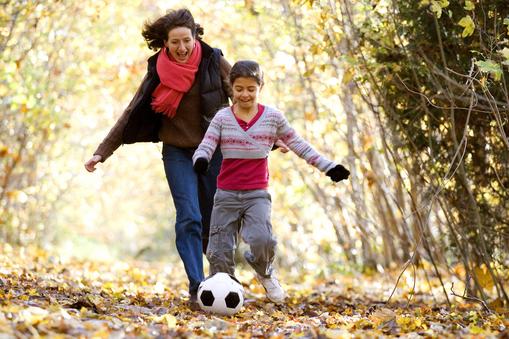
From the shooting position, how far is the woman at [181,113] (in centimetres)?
540

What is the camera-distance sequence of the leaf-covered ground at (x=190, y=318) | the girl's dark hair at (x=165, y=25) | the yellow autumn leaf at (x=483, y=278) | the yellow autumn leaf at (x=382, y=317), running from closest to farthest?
the leaf-covered ground at (x=190, y=318), the yellow autumn leaf at (x=382, y=317), the girl's dark hair at (x=165, y=25), the yellow autumn leaf at (x=483, y=278)

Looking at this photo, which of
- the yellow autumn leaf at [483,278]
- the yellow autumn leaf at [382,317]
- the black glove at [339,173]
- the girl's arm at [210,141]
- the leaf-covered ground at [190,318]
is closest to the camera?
the leaf-covered ground at [190,318]

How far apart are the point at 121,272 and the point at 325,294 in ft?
11.5

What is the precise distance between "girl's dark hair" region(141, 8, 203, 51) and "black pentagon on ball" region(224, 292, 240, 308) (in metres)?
1.91

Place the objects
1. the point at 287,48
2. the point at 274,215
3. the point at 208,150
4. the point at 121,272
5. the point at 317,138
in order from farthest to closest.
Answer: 1. the point at 274,215
2. the point at 317,138
3. the point at 121,272
4. the point at 287,48
5. the point at 208,150

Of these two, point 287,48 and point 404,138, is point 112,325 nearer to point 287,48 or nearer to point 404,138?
point 404,138

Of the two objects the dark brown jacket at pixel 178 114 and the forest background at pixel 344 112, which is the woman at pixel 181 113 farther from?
the forest background at pixel 344 112

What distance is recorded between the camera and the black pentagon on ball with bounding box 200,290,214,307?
485cm

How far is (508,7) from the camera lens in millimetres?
5199

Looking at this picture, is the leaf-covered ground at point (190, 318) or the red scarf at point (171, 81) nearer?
the leaf-covered ground at point (190, 318)

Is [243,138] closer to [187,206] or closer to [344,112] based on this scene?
[187,206]

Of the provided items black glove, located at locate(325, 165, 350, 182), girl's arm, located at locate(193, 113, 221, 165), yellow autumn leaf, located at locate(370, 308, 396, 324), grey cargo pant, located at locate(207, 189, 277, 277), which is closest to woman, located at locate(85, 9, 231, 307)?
grey cargo pant, located at locate(207, 189, 277, 277)

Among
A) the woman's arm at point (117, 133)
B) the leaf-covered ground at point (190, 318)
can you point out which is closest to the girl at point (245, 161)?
the leaf-covered ground at point (190, 318)

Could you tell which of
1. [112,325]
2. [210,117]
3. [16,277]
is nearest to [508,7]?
[210,117]
